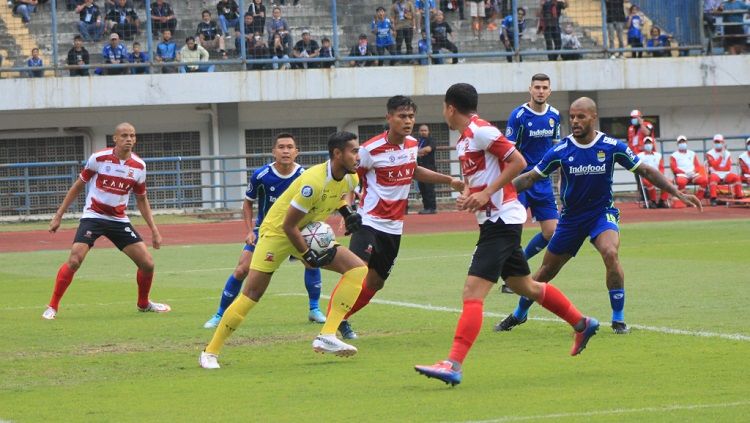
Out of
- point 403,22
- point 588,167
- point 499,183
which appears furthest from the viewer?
point 403,22

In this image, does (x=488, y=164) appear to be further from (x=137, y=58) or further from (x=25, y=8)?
(x=25, y=8)

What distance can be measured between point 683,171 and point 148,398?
83.5 ft

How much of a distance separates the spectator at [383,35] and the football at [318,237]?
27.2m

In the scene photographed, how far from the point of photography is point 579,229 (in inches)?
456

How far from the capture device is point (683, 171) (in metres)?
32.4

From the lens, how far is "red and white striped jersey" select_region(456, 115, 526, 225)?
372 inches

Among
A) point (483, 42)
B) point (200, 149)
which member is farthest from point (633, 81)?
point (200, 149)

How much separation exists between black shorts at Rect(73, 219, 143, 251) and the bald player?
17.8ft

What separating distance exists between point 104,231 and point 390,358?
550 cm

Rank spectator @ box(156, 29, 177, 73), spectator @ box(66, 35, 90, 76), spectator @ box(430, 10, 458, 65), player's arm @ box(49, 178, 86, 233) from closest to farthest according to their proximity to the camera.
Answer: player's arm @ box(49, 178, 86, 233)
spectator @ box(66, 35, 90, 76)
spectator @ box(156, 29, 177, 73)
spectator @ box(430, 10, 458, 65)

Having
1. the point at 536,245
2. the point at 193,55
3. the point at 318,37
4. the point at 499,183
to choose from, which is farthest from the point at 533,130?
the point at 318,37

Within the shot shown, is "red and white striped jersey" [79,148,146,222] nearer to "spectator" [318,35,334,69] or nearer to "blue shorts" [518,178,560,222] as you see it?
"blue shorts" [518,178,560,222]

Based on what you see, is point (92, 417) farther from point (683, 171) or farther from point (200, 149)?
point (200, 149)

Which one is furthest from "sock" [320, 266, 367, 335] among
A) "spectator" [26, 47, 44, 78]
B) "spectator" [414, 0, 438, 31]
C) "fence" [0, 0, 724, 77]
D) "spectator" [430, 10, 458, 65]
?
"spectator" [414, 0, 438, 31]
